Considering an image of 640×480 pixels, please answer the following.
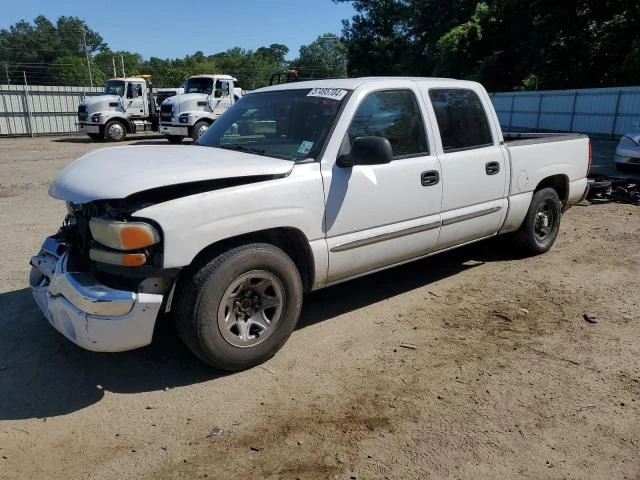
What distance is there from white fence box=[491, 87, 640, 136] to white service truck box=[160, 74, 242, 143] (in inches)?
569

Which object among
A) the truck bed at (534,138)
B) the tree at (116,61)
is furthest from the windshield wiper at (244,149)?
the tree at (116,61)

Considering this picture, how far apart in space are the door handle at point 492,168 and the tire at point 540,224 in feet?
2.76

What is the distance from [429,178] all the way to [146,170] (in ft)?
7.38

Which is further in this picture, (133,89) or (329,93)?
(133,89)

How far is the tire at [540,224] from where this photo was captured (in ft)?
18.4

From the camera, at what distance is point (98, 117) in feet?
71.4

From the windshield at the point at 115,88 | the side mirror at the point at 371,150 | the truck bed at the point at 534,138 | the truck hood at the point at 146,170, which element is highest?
the windshield at the point at 115,88

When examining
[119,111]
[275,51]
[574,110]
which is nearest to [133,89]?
[119,111]

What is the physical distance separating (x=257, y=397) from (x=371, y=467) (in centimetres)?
90

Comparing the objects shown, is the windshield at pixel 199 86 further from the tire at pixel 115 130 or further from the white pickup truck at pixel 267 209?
the white pickup truck at pixel 267 209

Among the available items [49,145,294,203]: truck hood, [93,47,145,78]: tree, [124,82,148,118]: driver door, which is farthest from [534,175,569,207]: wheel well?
[93,47,145,78]: tree

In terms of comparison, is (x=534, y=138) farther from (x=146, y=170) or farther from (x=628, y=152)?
(x=628, y=152)

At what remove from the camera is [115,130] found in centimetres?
2244

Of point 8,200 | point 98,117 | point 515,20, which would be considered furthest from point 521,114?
point 8,200
